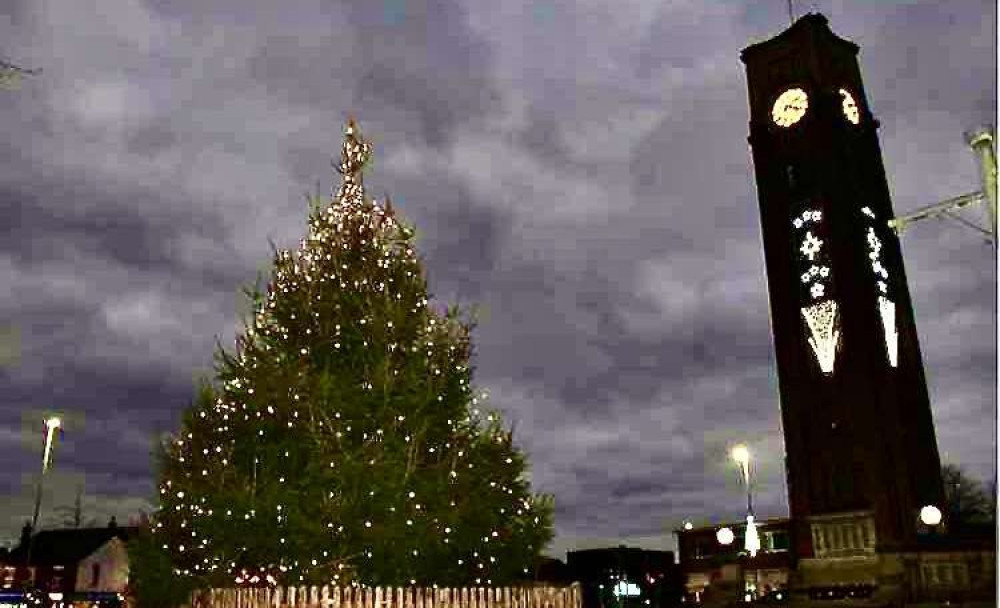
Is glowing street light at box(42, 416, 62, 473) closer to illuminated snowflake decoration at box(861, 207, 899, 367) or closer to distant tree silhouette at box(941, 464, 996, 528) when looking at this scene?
illuminated snowflake decoration at box(861, 207, 899, 367)

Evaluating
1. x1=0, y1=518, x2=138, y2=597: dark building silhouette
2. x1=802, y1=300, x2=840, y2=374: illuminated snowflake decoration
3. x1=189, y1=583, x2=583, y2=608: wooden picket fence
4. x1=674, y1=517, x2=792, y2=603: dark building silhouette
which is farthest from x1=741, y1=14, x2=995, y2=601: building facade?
x1=0, y1=518, x2=138, y2=597: dark building silhouette

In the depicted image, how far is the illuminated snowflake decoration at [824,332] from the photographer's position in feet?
146

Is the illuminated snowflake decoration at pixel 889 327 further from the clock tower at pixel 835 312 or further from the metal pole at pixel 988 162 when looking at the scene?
the metal pole at pixel 988 162

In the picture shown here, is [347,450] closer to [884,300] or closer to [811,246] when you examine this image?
[811,246]

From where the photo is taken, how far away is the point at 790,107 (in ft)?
166

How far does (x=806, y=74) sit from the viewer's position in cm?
4997

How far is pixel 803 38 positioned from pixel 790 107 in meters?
4.30

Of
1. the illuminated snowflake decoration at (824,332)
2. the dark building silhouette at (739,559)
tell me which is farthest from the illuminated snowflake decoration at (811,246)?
the dark building silhouette at (739,559)

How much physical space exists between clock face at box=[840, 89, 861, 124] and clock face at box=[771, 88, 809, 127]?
2.24 m

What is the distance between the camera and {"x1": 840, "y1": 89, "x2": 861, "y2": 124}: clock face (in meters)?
49.6

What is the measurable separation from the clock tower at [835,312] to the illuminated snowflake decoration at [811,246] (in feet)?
0.25

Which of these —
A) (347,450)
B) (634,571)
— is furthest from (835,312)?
(634,571)

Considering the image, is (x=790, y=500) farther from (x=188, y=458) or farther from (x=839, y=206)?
(x=188, y=458)

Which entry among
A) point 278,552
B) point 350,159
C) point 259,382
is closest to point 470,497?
point 278,552
